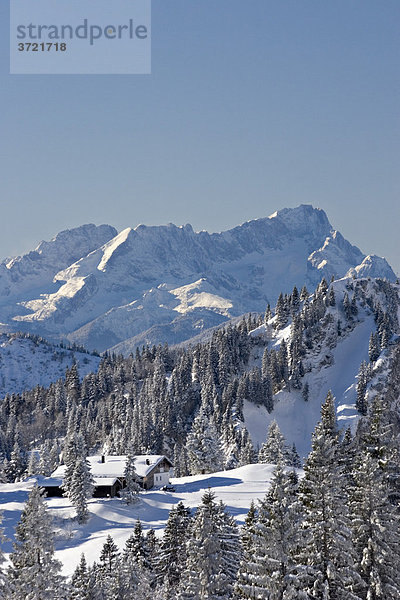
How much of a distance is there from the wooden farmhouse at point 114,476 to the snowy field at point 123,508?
2842mm

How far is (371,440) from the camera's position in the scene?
4653 cm

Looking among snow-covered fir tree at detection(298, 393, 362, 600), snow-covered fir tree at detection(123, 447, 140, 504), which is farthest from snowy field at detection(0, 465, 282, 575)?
snow-covered fir tree at detection(298, 393, 362, 600)

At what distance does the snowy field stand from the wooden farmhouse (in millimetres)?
2842

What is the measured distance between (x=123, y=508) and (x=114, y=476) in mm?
12858

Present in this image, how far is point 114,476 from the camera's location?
11312 centimetres

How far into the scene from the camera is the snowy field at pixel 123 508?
3305 inches

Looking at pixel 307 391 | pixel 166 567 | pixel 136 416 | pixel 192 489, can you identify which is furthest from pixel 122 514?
pixel 307 391

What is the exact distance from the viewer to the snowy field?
83938mm

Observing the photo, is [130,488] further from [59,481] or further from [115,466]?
[59,481]

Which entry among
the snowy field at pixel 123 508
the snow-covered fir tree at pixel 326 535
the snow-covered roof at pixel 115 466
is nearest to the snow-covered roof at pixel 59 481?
the snow-covered roof at pixel 115 466

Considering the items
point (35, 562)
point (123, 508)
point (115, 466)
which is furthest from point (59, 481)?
point (35, 562)

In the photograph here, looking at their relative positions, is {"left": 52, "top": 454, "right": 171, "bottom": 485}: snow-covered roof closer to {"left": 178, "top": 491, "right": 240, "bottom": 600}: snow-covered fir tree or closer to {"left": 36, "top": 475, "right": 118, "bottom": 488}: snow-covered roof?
{"left": 36, "top": 475, "right": 118, "bottom": 488}: snow-covered roof

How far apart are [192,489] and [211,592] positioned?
78613mm

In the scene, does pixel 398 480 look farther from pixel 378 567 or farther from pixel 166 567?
pixel 166 567
